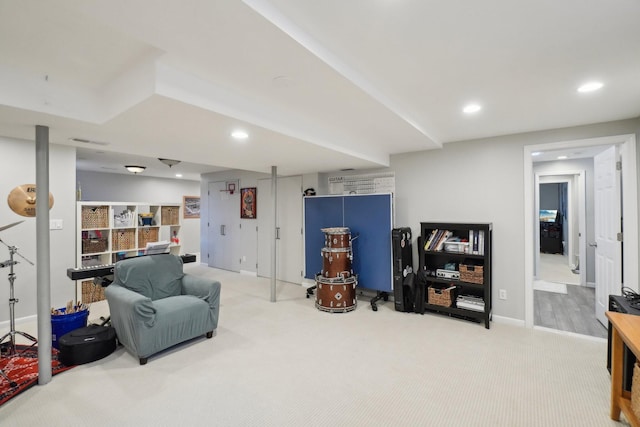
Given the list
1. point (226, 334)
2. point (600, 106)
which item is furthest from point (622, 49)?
point (226, 334)

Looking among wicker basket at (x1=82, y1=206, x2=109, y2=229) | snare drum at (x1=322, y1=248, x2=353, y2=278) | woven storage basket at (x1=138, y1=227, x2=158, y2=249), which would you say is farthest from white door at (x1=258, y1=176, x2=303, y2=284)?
wicker basket at (x1=82, y1=206, x2=109, y2=229)

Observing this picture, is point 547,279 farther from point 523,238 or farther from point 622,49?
point 622,49

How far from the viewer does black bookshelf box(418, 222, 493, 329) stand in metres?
3.49

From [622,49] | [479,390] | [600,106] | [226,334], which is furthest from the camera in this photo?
[226,334]

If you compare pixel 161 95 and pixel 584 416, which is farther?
pixel 584 416

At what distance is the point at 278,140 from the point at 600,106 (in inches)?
115

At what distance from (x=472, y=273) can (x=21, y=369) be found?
454 centimetres

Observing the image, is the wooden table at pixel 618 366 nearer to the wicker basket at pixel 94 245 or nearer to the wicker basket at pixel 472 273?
the wicker basket at pixel 472 273

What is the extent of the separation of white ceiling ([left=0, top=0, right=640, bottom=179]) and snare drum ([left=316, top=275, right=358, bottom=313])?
190 centimetres

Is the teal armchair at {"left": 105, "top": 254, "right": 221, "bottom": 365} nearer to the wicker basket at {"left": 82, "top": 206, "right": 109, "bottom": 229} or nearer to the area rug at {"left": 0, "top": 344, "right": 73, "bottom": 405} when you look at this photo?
the area rug at {"left": 0, "top": 344, "right": 73, "bottom": 405}

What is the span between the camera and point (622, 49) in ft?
5.70

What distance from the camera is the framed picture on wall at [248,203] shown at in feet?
20.3

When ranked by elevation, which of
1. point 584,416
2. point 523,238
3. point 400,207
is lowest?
point 584,416

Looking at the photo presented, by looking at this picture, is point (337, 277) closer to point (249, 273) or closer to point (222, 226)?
point (249, 273)
